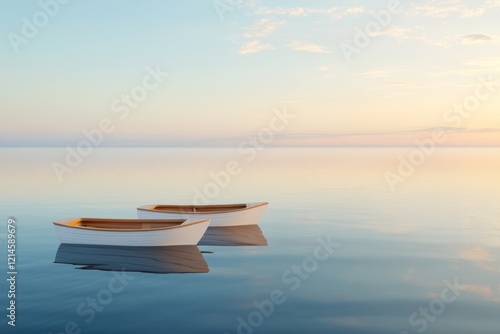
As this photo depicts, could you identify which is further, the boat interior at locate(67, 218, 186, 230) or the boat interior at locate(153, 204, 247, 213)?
the boat interior at locate(153, 204, 247, 213)

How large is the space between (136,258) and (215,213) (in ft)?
26.6

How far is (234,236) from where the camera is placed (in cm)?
2766

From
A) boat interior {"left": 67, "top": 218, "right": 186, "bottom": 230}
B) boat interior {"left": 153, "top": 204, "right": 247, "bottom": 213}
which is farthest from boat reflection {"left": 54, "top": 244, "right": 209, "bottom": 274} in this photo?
boat interior {"left": 153, "top": 204, "right": 247, "bottom": 213}

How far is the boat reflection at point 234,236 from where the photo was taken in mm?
25781

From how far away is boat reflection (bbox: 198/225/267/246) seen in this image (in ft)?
84.6

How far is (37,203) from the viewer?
4084 cm

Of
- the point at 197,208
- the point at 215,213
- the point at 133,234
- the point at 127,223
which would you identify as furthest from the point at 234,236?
the point at 133,234

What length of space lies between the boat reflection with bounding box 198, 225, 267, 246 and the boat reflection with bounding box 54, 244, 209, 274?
2118 millimetres

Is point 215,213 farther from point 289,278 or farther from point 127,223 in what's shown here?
point 289,278

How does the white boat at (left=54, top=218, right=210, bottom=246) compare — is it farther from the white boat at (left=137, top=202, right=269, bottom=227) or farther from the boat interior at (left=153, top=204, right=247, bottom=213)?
the boat interior at (left=153, top=204, right=247, bottom=213)

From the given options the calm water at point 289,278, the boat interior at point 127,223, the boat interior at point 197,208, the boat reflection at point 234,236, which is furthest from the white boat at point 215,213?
the boat interior at point 127,223

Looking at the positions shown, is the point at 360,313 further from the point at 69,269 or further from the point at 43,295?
the point at 69,269

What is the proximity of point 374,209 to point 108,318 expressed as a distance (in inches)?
1050

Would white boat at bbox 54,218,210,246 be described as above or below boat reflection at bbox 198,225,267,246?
below
